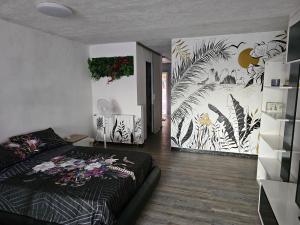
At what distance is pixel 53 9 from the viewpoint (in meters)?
2.35

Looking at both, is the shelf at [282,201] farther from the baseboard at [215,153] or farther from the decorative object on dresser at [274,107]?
the baseboard at [215,153]

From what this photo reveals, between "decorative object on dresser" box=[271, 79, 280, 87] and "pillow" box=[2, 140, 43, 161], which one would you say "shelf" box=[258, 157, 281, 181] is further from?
"pillow" box=[2, 140, 43, 161]

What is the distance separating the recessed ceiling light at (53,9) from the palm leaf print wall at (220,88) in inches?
93.4

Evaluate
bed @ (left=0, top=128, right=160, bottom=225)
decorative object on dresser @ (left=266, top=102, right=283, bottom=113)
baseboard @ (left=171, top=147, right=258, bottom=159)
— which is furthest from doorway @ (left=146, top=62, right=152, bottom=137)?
decorative object on dresser @ (left=266, top=102, right=283, bottom=113)

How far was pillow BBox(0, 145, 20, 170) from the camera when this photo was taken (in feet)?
7.99

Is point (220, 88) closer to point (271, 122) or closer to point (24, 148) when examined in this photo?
point (271, 122)

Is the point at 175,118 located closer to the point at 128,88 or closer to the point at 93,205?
the point at 128,88

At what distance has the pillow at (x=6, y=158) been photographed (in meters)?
2.44

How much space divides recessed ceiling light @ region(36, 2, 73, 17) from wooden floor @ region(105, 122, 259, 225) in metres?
2.65

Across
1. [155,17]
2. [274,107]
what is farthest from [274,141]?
[155,17]

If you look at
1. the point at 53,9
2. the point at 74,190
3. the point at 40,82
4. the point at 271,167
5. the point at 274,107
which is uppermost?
the point at 53,9

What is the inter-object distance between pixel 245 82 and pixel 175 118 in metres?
1.61

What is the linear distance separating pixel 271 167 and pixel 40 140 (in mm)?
3440

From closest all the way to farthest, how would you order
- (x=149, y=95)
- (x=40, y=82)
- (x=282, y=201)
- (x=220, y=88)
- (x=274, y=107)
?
(x=282, y=201), (x=274, y=107), (x=40, y=82), (x=220, y=88), (x=149, y=95)
